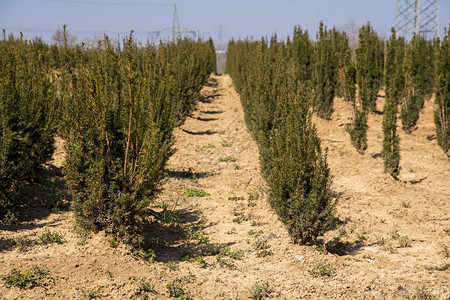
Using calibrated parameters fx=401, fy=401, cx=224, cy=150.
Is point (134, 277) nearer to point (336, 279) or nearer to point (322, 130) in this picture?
point (336, 279)

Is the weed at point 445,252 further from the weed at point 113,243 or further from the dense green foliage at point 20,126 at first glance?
the dense green foliage at point 20,126

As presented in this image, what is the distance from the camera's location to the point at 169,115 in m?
8.58

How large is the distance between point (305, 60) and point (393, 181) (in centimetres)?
983

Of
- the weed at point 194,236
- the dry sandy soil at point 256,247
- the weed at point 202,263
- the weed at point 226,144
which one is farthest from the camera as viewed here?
the weed at point 226,144

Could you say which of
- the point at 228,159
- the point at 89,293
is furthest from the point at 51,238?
the point at 228,159

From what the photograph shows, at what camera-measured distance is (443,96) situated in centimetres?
1028

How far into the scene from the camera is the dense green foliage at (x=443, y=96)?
33.3ft

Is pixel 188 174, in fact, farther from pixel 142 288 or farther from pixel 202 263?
pixel 142 288

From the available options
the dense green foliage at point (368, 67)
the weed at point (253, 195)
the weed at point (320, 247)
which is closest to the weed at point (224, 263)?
the weed at point (320, 247)

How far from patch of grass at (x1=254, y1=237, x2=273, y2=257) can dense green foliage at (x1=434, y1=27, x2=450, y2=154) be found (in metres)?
7.23

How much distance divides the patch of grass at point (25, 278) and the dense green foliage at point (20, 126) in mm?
1874

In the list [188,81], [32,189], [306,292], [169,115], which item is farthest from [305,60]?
[306,292]

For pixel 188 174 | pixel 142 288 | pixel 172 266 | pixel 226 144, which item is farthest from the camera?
pixel 226 144

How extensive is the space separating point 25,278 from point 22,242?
983mm
